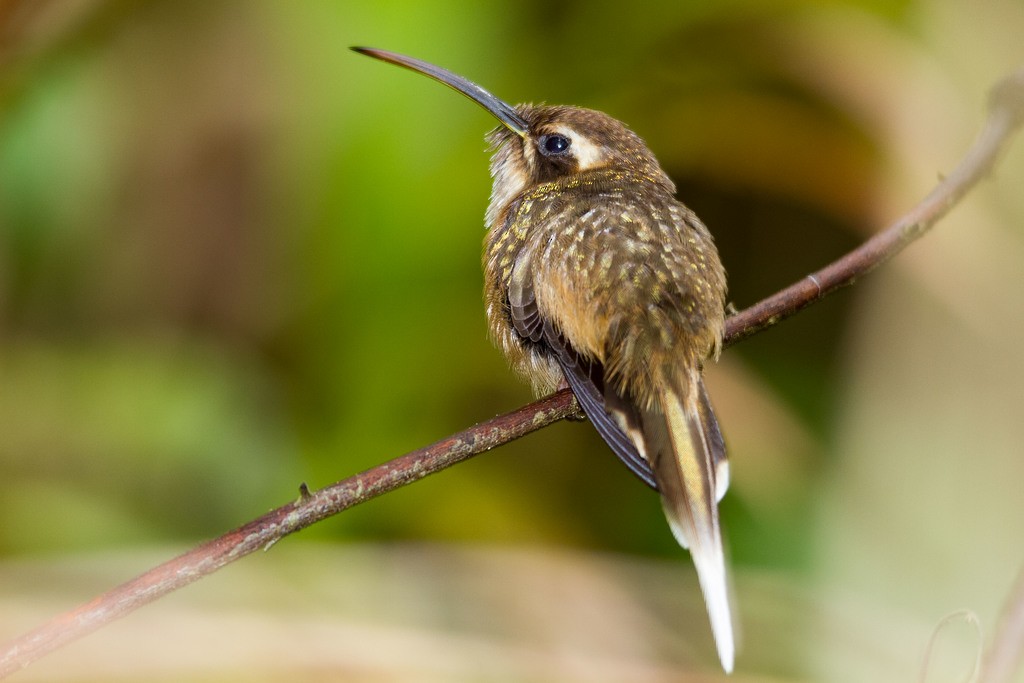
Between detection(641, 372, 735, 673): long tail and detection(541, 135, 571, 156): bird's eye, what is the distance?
94cm

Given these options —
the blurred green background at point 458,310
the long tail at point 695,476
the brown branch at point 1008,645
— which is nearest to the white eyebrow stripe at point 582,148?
the blurred green background at point 458,310

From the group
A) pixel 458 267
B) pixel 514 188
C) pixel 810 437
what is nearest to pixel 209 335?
pixel 458 267

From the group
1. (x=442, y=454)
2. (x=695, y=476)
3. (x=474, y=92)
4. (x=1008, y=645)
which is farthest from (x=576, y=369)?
(x=1008, y=645)

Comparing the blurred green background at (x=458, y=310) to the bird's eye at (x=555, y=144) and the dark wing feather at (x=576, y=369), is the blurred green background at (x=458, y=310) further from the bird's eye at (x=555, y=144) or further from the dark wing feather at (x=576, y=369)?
the dark wing feather at (x=576, y=369)

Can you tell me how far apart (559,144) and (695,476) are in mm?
1230

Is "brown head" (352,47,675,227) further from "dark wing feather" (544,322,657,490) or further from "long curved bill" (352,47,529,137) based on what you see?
"dark wing feather" (544,322,657,490)

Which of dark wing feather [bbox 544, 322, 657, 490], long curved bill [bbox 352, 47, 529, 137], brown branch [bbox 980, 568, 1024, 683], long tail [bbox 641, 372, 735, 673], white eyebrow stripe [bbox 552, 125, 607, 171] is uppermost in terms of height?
long curved bill [bbox 352, 47, 529, 137]

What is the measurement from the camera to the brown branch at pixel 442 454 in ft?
5.50

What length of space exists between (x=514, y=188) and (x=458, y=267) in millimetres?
459

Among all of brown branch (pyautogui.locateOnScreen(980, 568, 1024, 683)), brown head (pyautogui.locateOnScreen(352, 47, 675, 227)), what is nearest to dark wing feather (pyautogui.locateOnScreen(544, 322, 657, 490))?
brown head (pyautogui.locateOnScreen(352, 47, 675, 227))

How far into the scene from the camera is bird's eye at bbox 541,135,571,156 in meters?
2.98

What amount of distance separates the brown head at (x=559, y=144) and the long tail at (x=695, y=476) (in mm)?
872

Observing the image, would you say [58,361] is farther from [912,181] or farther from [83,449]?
[912,181]

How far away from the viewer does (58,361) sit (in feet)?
11.4
